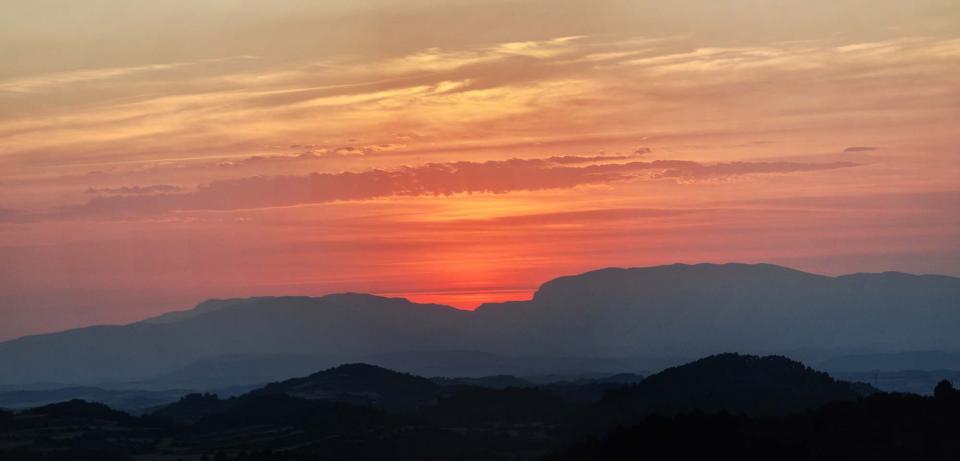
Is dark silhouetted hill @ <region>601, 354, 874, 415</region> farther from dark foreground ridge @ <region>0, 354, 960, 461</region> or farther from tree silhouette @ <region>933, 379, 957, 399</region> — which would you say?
tree silhouette @ <region>933, 379, 957, 399</region>

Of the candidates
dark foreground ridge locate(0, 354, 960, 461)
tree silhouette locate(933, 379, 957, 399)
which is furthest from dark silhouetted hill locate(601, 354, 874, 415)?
tree silhouette locate(933, 379, 957, 399)

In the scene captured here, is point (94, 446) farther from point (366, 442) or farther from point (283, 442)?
point (366, 442)

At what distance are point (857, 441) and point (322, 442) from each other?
78274mm

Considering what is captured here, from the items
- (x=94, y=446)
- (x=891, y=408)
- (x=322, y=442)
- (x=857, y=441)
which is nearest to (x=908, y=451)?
(x=857, y=441)

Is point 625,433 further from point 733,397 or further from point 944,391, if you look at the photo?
point 733,397

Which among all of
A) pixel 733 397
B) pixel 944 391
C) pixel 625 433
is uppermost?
pixel 733 397

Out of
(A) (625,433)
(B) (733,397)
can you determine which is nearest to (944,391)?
(A) (625,433)

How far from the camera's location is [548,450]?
5989 inches

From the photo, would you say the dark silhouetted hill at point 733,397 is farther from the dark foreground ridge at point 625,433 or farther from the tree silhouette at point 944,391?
the tree silhouette at point 944,391

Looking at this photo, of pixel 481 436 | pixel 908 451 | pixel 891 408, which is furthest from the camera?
pixel 481 436

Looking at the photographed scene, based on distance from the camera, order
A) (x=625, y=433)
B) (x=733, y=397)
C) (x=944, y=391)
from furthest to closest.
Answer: (x=733, y=397)
(x=625, y=433)
(x=944, y=391)

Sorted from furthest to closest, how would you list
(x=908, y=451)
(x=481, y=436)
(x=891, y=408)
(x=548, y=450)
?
(x=481, y=436), (x=548, y=450), (x=891, y=408), (x=908, y=451)

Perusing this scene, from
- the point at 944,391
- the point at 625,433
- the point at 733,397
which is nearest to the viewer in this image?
the point at 944,391

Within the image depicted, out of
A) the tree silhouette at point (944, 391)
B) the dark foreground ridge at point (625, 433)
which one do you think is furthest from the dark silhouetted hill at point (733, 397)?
the tree silhouette at point (944, 391)
